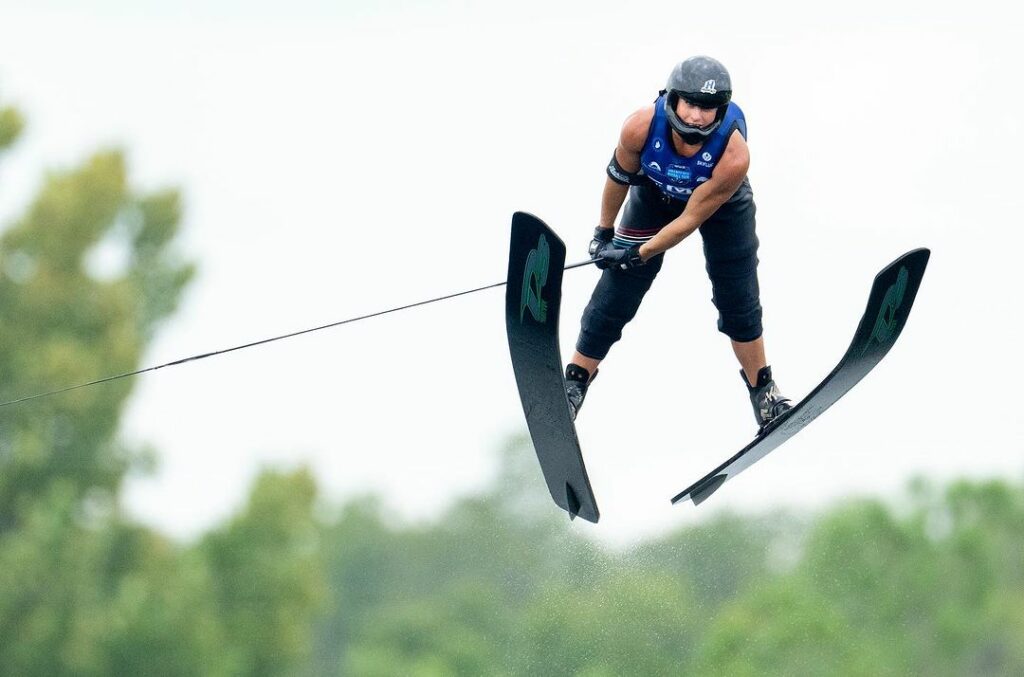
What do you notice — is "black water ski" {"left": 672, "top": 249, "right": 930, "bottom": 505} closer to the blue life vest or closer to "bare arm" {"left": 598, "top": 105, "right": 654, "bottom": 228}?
the blue life vest

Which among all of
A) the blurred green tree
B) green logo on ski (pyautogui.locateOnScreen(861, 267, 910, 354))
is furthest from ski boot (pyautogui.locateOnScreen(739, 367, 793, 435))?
the blurred green tree

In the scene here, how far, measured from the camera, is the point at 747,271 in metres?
8.51

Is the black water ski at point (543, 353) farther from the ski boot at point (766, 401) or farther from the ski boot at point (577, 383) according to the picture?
the ski boot at point (766, 401)

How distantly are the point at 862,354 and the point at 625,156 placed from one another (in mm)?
1804

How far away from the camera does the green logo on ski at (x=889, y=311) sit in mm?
8664

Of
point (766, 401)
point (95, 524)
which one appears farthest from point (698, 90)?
point (95, 524)

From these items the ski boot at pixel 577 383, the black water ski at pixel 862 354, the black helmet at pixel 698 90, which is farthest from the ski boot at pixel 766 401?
the black helmet at pixel 698 90

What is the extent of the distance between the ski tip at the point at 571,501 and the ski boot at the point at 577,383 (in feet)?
1.55

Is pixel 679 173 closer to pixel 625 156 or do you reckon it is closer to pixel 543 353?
pixel 625 156

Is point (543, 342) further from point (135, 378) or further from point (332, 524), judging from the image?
point (332, 524)

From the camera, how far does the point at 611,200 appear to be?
8484mm

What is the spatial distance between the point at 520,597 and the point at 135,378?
818 centimetres

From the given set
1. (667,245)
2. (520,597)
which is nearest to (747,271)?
(667,245)

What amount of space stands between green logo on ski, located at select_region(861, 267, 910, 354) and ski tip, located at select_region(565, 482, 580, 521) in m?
1.83
